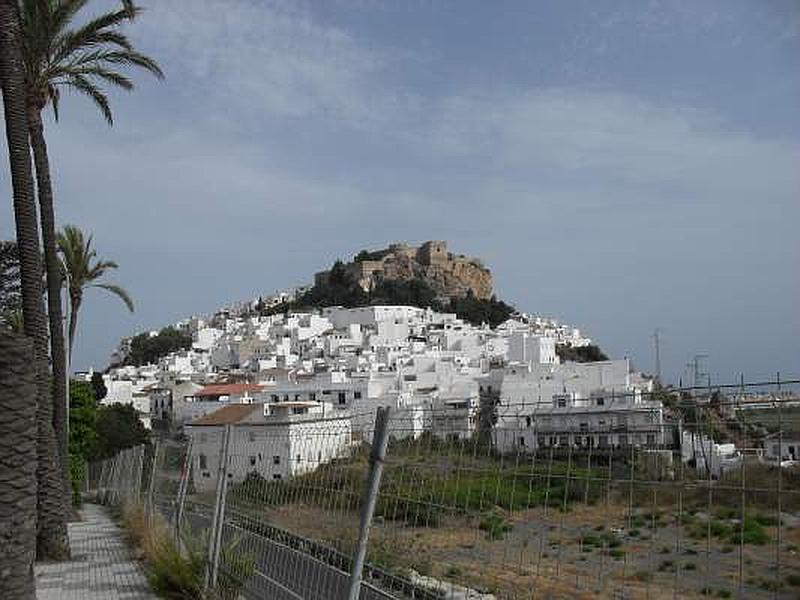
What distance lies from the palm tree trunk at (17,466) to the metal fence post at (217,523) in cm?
208

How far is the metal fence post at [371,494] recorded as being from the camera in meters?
5.06

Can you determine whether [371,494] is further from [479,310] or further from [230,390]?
[479,310]

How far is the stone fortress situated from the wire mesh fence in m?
163

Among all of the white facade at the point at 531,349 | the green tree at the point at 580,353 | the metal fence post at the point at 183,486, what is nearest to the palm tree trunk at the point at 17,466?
the metal fence post at the point at 183,486

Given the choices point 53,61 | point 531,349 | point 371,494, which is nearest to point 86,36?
point 53,61

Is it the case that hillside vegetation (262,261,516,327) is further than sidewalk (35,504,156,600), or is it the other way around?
hillside vegetation (262,261,516,327)

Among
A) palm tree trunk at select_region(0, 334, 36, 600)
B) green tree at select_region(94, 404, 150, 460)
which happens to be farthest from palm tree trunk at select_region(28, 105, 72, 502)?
green tree at select_region(94, 404, 150, 460)

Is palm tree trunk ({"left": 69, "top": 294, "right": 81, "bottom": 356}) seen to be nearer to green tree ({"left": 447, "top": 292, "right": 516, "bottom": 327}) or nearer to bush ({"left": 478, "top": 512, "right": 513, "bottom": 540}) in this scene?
bush ({"left": 478, "top": 512, "right": 513, "bottom": 540})

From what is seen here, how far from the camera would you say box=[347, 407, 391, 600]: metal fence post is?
5062 millimetres

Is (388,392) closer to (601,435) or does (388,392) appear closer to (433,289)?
(601,435)

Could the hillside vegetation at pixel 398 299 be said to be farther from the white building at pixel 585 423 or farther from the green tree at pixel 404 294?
the white building at pixel 585 423

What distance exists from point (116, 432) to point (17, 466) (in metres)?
53.1

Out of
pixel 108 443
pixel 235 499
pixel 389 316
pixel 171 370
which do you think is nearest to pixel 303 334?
pixel 389 316

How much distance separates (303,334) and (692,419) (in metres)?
136
